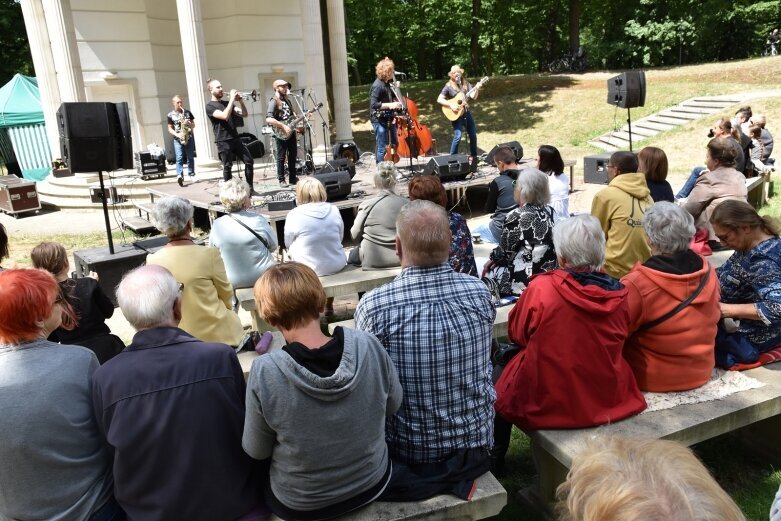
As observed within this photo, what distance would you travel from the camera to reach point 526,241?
3699 millimetres

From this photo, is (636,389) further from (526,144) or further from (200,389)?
(526,144)

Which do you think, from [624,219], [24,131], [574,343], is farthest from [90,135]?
[24,131]

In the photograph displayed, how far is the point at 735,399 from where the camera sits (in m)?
2.78

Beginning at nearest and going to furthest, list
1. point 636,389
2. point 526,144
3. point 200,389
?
point 200,389, point 636,389, point 526,144

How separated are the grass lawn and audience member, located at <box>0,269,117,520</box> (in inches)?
275

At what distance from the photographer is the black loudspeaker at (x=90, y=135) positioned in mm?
5754

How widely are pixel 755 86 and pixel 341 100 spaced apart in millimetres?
11612

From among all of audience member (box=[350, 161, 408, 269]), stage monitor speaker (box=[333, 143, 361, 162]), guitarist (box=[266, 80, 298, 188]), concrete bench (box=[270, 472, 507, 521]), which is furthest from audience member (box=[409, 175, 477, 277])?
stage monitor speaker (box=[333, 143, 361, 162])

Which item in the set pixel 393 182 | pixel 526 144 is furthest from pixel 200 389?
pixel 526 144

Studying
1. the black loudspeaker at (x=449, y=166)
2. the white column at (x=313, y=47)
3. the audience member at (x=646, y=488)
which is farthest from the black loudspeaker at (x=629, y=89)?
the audience member at (x=646, y=488)

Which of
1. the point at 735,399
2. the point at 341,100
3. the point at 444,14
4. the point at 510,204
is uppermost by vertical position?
the point at 444,14

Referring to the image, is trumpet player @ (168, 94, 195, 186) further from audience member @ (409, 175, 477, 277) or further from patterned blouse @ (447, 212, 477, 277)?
patterned blouse @ (447, 212, 477, 277)

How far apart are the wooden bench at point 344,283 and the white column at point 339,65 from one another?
30.8 feet

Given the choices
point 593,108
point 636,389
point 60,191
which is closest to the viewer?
point 636,389
